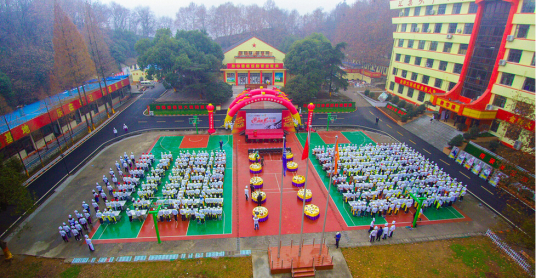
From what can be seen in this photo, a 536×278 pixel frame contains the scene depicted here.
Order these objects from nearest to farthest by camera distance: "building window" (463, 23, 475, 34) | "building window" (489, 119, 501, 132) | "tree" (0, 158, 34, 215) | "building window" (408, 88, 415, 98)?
"tree" (0, 158, 34, 215)
"building window" (489, 119, 501, 132)
"building window" (463, 23, 475, 34)
"building window" (408, 88, 415, 98)

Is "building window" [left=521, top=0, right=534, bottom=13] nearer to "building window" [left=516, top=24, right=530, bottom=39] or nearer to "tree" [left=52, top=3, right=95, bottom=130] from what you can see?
"building window" [left=516, top=24, right=530, bottom=39]

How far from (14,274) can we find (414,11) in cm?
5404

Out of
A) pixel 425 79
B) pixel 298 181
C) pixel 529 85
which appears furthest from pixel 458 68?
pixel 298 181

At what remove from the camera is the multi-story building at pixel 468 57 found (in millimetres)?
26422

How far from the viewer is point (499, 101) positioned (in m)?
28.4

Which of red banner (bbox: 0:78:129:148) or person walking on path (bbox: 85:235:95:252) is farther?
red banner (bbox: 0:78:129:148)

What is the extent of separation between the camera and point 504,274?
45.3 feet

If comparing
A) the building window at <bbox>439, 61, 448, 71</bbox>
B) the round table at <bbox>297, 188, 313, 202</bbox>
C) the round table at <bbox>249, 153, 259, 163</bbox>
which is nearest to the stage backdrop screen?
the round table at <bbox>249, 153, 259, 163</bbox>

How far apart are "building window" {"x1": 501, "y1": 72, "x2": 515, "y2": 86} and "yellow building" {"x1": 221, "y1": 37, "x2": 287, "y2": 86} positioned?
33.5 metres

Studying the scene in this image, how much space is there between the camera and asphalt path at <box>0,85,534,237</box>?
20.7m

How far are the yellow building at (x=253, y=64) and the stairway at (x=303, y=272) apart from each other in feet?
143

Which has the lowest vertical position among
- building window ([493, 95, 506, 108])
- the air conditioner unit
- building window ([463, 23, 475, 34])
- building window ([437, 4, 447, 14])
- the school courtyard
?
the school courtyard

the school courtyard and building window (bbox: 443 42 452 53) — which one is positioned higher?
building window (bbox: 443 42 452 53)

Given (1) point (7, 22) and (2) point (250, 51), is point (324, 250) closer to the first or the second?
(2) point (250, 51)
